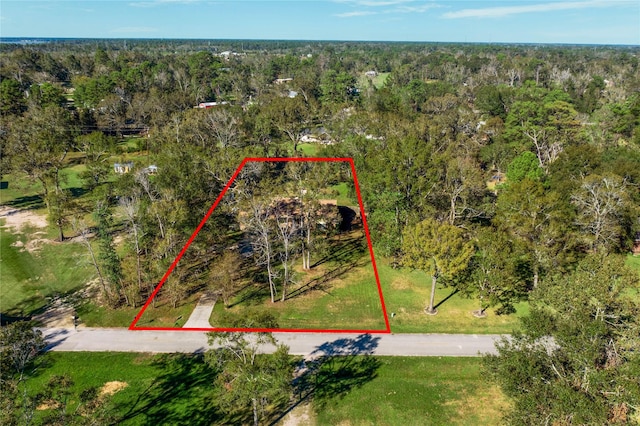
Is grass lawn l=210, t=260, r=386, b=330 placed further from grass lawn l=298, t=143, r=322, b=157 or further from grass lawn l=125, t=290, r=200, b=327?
grass lawn l=298, t=143, r=322, b=157

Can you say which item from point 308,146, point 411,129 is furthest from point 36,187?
point 411,129

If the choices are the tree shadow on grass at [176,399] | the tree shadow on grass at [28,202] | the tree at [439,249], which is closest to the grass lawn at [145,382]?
the tree shadow on grass at [176,399]

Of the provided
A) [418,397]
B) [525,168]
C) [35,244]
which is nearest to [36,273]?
[35,244]

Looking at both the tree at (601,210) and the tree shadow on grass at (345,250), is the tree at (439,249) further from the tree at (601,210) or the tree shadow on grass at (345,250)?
the tree at (601,210)

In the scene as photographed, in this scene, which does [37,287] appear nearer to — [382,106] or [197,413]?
[197,413]

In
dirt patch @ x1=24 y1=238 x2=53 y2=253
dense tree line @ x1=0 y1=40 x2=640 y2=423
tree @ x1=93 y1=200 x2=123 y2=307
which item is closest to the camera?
dense tree line @ x1=0 y1=40 x2=640 y2=423

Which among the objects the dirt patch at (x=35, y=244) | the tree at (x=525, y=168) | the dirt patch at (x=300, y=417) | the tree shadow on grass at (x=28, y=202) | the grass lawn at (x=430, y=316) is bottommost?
the dirt patch at (x=300, y=417)

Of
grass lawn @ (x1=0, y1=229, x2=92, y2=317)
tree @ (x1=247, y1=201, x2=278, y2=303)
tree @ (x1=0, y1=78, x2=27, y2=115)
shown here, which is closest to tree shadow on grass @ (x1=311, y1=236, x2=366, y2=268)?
tree @ (x1=247, y1=201, x2=278, y2=303)
